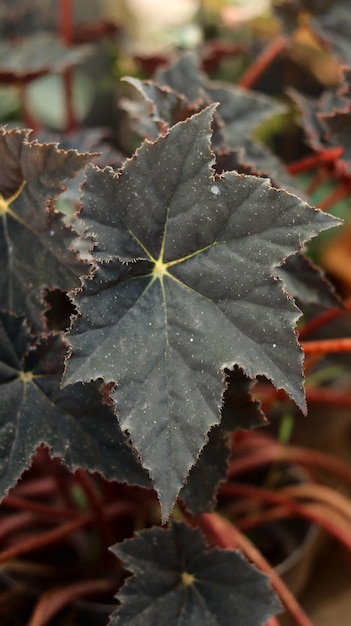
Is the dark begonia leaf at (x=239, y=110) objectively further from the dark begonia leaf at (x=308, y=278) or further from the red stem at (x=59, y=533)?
the red stem at (x=59, y=533)

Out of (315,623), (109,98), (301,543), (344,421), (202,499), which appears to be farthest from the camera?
(109,98)

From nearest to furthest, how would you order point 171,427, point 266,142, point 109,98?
1. point 171,427
2. point 266,142
3. point 109,98

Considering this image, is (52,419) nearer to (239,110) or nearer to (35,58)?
(239,110)

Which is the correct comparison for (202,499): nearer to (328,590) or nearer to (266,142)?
(328,590)

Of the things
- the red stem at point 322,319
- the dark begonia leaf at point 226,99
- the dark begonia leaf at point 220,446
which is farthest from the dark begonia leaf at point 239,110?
the dark begonia leaf at point 220,446

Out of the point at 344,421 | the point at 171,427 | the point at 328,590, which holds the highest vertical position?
the point at 171,427

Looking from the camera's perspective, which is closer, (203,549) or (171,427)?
(171,427)

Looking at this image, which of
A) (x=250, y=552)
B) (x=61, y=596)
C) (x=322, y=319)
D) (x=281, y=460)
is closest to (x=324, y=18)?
(x=322, y=319)

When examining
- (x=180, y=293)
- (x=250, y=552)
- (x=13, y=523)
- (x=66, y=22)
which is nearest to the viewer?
(x=180, y=293)

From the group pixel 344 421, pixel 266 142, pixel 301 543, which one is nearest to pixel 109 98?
pixel 266 142
